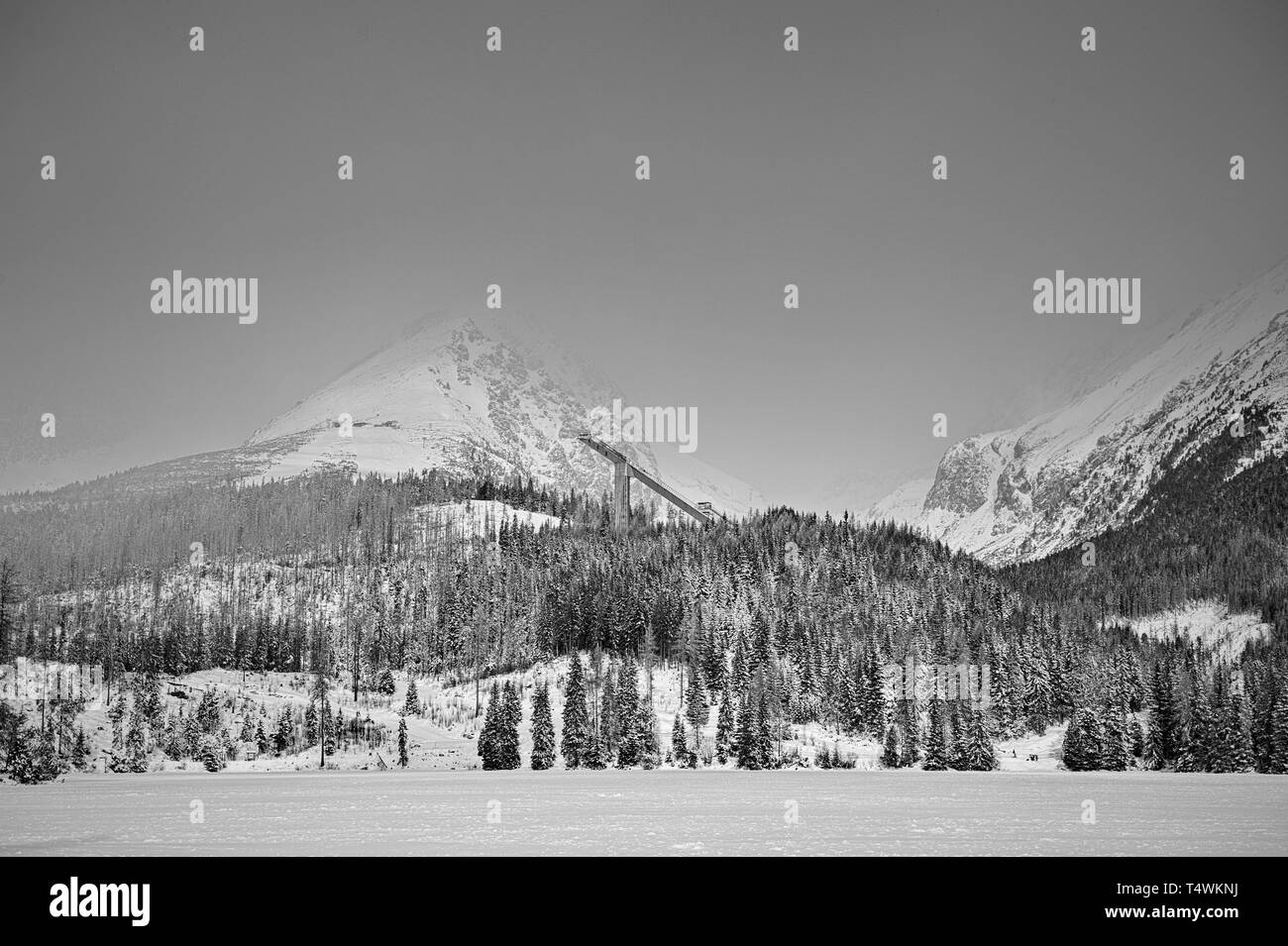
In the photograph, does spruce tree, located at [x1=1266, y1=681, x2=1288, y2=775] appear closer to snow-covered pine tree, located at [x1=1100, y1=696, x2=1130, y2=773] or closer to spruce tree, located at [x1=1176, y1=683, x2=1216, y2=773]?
spruce tree, located at [x1=1176, y1=683, x2=1216, y2=773]

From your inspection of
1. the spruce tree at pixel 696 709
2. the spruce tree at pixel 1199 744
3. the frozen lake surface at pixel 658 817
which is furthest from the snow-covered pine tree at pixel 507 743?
the spruce tree at pixel 1199 744

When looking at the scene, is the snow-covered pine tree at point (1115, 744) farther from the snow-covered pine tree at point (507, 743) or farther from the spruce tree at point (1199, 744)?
the snow-covered pine tree at point (507, 743)

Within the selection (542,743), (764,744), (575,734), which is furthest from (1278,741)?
(542,743)

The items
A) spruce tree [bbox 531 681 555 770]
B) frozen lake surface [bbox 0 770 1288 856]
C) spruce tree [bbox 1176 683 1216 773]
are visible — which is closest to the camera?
frozen lake surface [bbox 0 770 1288 856]

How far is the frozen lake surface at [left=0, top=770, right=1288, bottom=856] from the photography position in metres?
46.0

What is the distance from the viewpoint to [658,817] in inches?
2520

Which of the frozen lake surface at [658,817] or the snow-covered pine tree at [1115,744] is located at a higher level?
the frozen lake surface at [658,817]

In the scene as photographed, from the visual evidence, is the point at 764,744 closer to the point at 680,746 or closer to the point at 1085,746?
the point at 680,746

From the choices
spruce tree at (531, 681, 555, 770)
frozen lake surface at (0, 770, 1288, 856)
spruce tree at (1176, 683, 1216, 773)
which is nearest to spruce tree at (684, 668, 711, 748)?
spruce tree at (531, 681, 555, 770)

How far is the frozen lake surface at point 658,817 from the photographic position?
1811 inches
